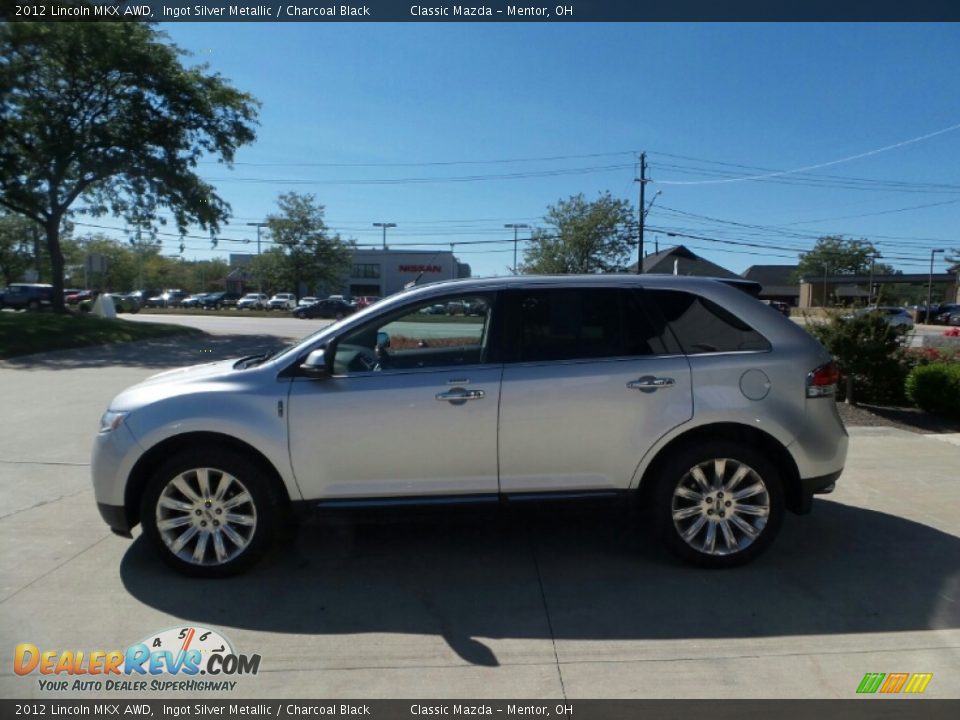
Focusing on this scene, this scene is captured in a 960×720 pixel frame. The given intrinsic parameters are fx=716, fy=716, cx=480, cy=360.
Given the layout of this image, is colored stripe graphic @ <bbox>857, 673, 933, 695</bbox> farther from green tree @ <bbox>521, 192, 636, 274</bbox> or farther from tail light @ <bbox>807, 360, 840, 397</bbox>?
green tree @ <bbox>521, 192, 636, 274</bbox>

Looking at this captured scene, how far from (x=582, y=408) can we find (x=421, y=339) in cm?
121

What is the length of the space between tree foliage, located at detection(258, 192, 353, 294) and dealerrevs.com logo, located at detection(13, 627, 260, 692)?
62568mm

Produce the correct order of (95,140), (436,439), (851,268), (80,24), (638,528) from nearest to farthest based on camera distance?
(436,439), (638,528), (80,24), (95,140), (851,268)

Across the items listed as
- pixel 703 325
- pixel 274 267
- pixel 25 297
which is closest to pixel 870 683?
pixel 703 325

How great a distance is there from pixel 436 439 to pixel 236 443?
3.90ft

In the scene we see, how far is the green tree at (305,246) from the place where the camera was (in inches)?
2491

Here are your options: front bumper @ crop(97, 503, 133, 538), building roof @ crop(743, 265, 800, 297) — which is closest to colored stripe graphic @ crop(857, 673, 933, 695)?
front bumper @ crop(97, 503, 133, 538)

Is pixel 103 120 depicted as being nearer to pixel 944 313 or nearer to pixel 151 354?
pixel 151 354

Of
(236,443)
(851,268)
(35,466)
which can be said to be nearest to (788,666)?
(236,443)

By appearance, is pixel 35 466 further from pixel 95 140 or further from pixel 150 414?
pixel 95 140

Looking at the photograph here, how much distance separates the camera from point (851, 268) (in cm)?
8419

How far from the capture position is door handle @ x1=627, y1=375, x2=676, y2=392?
4301 mm

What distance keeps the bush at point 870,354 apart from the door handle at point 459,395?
8.02 meters

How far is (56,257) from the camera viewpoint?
88.7ft
